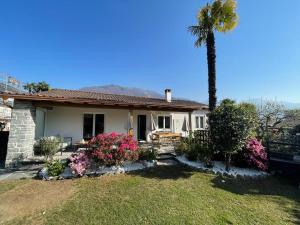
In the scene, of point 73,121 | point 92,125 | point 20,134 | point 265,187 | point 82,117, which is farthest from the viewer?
point 92,125

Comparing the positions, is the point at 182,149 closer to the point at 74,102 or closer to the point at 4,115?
the point at 74,102

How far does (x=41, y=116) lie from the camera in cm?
1148

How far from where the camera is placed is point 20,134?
852 cm

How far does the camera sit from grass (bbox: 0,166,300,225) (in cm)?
437

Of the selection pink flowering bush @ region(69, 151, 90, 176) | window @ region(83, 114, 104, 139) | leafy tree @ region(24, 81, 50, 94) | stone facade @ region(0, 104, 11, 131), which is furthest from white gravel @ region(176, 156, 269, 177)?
leafy tree @ region(24, 81, 50, 94)

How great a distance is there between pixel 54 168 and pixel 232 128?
320 inches

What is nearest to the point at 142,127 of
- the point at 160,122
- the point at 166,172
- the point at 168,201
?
the point at 160,122

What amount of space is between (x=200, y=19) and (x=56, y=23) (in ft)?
37.6

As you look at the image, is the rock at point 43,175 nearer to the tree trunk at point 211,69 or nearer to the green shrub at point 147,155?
the green shrub at point 147,155

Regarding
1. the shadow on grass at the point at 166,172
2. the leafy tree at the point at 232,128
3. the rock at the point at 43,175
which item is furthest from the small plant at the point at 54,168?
the leafy tree at the point at 232,128

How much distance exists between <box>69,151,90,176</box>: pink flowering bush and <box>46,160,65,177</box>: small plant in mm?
532

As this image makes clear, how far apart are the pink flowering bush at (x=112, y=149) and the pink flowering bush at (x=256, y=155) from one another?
5851 mm

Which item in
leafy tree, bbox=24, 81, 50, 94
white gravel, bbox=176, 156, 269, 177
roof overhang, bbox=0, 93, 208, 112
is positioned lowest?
white gravel, bbox=176, 156, 269, 177

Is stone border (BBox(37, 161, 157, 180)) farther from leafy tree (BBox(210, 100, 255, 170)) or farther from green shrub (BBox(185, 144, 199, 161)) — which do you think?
leafy tree (BBox(210, 100, 255, 170))
